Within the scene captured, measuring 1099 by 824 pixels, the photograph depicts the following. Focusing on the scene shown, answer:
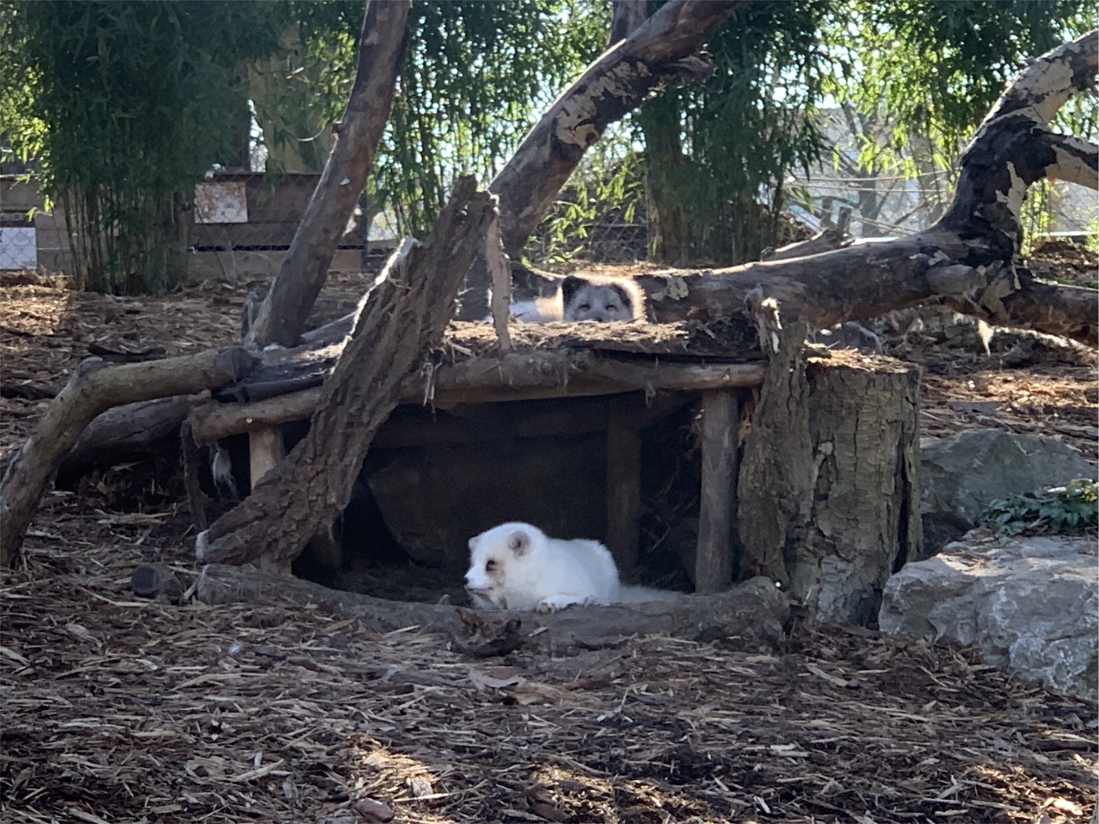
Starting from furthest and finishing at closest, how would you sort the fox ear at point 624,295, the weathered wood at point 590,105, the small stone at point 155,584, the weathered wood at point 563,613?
1. the weathered wood at point 590,105
2. the fox ear at point 624,295
3. the small stone at point 155,584
4. the weathered wood at point 563,613

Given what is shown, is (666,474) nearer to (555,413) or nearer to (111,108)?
(555,413)

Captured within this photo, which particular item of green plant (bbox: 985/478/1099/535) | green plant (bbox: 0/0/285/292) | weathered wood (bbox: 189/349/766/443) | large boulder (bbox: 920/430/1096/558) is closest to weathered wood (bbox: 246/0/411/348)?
weathered wood (bbox: 189/349/766/443)

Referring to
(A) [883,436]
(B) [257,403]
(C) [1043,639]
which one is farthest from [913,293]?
(B) [257,403]

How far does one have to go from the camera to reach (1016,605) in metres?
4.55

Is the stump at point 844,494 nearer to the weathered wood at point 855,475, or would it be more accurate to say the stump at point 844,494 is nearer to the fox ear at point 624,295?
the weathered wood at point 855,475

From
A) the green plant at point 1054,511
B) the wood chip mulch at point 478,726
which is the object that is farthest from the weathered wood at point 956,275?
the wood chip mulch at point 478,726

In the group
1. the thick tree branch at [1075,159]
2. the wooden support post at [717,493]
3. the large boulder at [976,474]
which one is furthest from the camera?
the thick tree branch at [1075,159]

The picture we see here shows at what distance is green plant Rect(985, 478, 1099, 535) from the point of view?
5266 millimetres

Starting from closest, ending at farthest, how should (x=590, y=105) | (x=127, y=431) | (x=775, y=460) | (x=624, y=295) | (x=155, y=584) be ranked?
(x=155, y=584)
(x=775, y=460)
(x=127, y=431)
(x=624, y=295)
(x=590, y=105)

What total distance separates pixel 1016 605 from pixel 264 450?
2986mm

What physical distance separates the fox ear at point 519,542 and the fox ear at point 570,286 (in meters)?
2.64

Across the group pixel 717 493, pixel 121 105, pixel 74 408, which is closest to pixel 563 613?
pixel 717 493

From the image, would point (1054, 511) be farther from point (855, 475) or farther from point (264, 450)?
point (264, 450)

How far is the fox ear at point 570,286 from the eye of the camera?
24.1 feet
